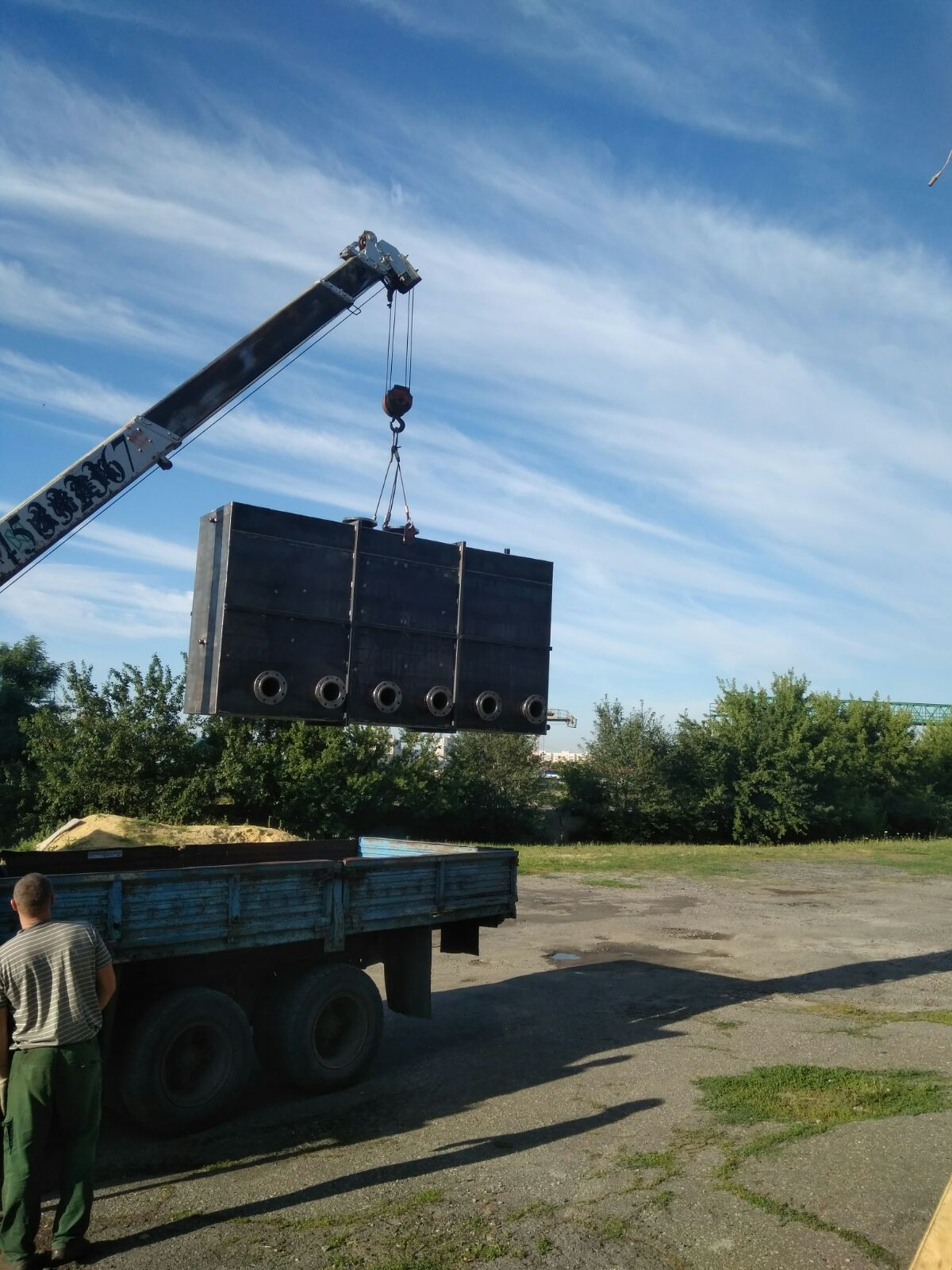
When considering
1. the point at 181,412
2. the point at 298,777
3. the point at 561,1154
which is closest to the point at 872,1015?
the point at 561,1154

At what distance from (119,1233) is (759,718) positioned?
135 feet

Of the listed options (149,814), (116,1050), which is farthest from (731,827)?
(116,1050)

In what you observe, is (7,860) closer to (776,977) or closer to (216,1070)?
(216,1070)

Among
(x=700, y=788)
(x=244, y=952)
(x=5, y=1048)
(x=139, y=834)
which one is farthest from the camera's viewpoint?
(x=700, y=788)

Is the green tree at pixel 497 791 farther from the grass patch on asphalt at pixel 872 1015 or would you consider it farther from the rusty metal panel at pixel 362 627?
the rusty metal panel at pixel 362 627

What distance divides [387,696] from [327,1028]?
3071 millimetres

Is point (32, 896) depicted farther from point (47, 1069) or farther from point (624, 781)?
point (624, 781)

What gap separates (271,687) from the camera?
9.09m

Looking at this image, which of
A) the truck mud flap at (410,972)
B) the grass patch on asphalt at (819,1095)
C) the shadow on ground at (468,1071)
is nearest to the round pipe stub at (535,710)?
the truck mud flap at (410,972)

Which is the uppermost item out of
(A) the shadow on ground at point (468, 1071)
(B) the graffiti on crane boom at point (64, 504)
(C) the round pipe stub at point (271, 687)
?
(B) the graffiti on crane boom at point (64, 504)

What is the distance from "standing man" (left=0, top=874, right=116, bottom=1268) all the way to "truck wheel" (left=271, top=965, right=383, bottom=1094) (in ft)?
8.57

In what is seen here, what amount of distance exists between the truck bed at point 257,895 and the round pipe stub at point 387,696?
1.52 metres

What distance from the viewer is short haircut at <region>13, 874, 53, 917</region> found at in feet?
16.6

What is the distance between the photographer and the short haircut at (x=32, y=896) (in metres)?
5.07
